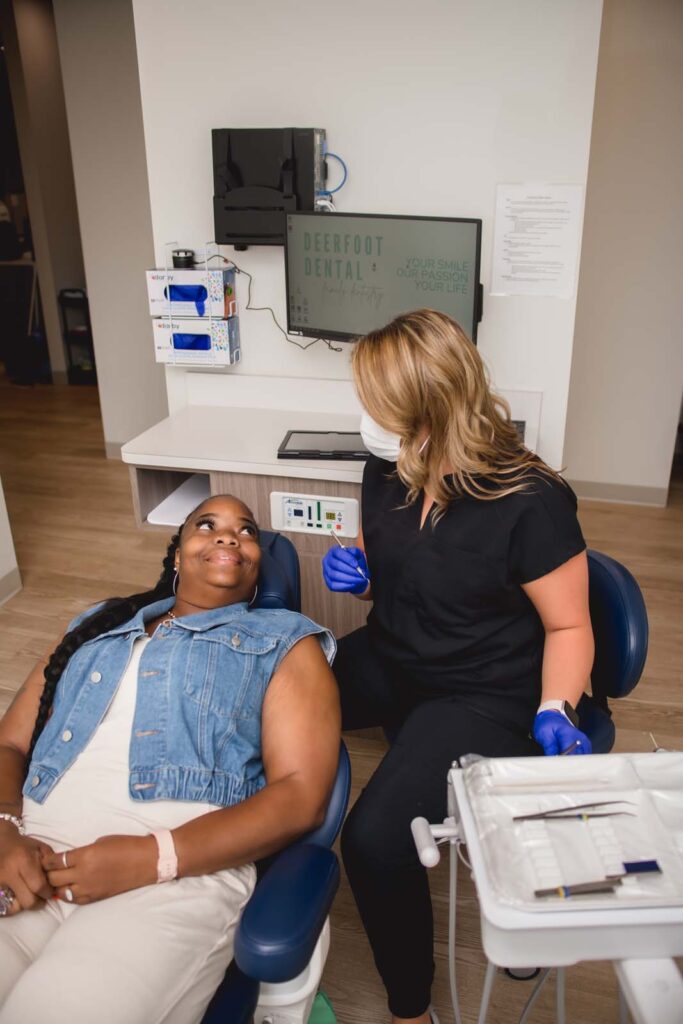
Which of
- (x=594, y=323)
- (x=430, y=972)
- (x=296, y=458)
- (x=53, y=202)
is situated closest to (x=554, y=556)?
(x=430, y=972)

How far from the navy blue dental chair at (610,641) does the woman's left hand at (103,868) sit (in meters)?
0.78

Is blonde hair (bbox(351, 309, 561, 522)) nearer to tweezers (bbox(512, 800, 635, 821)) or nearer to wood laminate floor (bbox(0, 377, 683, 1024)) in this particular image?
tweezers (bbox(512, 800, 635, 821))

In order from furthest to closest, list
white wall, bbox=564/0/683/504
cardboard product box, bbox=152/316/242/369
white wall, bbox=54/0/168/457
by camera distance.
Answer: white wall, bbox=54/0/168/457 → white wall, bbox=564/0/683/504 → cardboard product box, bbox=152/316/242/369

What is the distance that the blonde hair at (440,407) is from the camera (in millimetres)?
1355

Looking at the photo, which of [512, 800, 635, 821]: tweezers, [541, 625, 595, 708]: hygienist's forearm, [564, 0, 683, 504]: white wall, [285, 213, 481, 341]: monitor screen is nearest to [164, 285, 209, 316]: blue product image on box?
[285, 213, 481, 341]: monitor screen

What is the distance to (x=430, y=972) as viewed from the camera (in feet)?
4.49

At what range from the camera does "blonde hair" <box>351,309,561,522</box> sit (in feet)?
4.45

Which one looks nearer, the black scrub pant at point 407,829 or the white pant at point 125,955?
the white pant at point 125,955

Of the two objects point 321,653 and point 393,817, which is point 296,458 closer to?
point 321,653

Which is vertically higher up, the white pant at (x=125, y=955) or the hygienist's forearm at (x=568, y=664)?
the hygienist's forearm at (x=568, y=664)

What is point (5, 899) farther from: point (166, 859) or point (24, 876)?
point (166, 859)

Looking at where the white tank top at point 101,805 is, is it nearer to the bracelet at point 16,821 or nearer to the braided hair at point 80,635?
the bracelet at point 16,821

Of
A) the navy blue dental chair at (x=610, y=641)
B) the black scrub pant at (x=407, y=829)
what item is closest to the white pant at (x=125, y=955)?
the black scrub pant at (x=407, y=829)

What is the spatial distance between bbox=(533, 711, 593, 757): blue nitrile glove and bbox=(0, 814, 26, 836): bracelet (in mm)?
834
